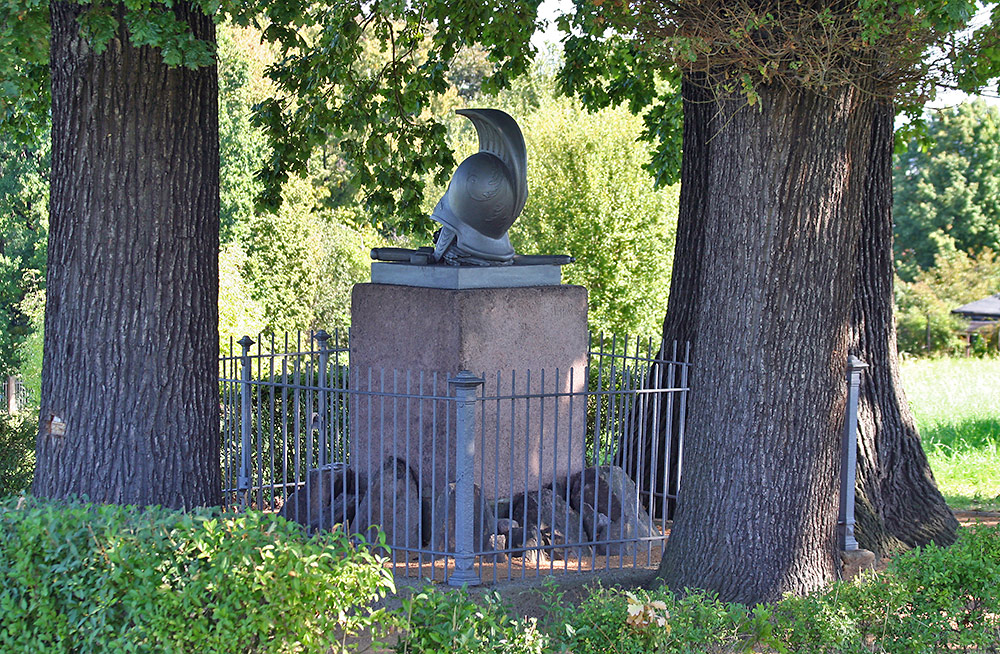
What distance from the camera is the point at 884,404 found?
771 centimetres

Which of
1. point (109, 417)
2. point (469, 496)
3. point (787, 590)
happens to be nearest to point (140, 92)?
point (109, 417)

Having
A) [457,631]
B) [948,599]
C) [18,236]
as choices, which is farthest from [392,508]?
[18,236]

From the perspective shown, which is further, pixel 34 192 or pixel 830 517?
pixel 34 192

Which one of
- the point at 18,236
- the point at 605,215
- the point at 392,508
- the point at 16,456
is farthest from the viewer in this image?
the point at 18,236

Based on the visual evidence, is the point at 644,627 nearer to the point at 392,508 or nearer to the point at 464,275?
the point at 392,508

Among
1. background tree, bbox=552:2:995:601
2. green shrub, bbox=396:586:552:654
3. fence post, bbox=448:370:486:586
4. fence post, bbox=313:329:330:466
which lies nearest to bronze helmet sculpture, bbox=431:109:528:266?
fence post, bbox=313:329:330:466

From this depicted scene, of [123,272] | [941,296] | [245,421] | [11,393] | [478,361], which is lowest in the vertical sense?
[11,393]

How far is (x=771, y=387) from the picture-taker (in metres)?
5.72

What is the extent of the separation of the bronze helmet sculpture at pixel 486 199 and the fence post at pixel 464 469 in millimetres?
1563

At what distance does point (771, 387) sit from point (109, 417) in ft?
12.5

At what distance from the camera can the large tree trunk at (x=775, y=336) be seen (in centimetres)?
562

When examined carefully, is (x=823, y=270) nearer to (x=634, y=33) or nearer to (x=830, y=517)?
(x=830, y=517)

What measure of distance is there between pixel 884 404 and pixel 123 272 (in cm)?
556

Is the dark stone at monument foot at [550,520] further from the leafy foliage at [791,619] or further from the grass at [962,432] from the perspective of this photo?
the grass at [962,432]
